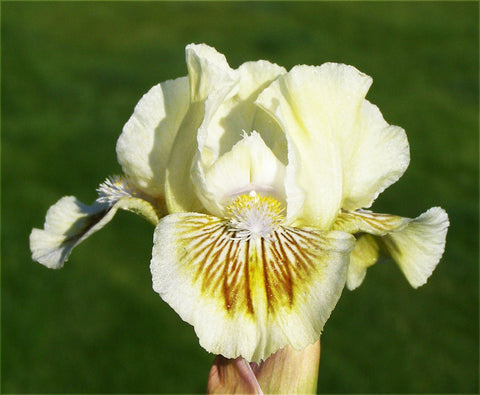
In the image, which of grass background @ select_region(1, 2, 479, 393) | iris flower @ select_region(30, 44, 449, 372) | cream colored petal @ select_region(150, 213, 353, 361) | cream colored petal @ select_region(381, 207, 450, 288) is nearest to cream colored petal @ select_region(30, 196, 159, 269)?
iris flower @ select_region(30, 44, 449, 372)

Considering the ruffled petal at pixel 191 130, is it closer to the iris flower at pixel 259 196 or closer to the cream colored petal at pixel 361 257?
the iris flower at pixel 259 196

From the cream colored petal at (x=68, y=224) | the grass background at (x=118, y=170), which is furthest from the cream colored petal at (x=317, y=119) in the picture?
the grass background at (x=118, y=170)

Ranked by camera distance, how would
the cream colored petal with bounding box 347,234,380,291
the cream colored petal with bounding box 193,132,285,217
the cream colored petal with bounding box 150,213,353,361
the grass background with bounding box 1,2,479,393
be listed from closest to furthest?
the cream colored petal with bounding box 150,213,353,361 → the cream colored petal with bounding box 193,132,285,217 → the cream colored petal with bounding box 347,234,380,291 → the grass background with bounding box 1,2,479,393

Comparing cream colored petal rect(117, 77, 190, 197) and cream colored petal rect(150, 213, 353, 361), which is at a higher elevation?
cream colored petal rect(117, 77, 190, 197)

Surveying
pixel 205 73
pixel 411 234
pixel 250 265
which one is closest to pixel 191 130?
pixel 205 73

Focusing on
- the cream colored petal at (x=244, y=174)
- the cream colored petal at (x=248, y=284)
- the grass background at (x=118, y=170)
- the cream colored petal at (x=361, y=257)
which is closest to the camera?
the cream colored petal at (x=248, y=284)

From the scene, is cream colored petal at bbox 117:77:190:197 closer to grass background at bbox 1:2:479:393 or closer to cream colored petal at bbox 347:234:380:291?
cream colored petal at bbox 347:234:380:291
